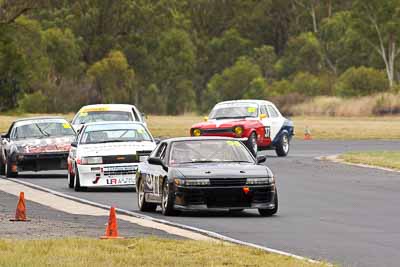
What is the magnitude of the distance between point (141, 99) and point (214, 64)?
1169 cm

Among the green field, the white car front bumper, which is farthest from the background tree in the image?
the white car front bumper

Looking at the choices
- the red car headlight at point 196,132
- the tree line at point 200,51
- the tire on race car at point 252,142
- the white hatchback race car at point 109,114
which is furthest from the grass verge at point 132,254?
the tree line at point 200,51

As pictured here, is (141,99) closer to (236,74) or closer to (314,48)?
(236,74)

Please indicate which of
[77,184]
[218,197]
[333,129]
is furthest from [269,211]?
[333,129]

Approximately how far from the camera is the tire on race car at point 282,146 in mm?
43884

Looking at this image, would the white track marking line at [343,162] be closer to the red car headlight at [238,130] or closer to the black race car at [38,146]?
the red car headlight at [238,130]

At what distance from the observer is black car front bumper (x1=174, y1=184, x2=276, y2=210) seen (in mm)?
20094

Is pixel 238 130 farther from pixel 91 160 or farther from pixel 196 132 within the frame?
pixel 91 160

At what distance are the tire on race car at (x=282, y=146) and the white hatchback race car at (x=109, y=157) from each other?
52.3 feet

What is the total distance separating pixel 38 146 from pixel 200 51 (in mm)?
90703

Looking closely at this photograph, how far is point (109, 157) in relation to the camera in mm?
27188

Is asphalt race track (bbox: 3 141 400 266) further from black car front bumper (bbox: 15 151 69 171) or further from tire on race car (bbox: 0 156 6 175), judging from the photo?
tire on race car (bbox: 0 156 6 175)

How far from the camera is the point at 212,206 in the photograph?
66.2 feet

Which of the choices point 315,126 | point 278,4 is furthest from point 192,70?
point 315,126
